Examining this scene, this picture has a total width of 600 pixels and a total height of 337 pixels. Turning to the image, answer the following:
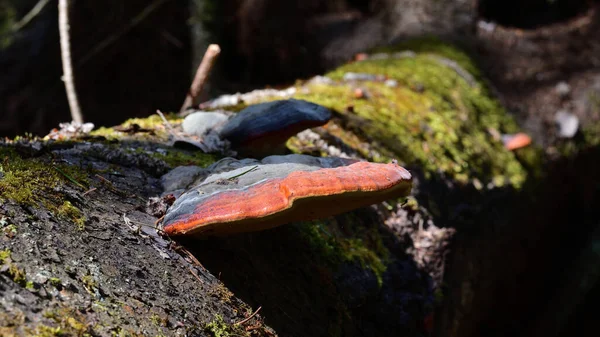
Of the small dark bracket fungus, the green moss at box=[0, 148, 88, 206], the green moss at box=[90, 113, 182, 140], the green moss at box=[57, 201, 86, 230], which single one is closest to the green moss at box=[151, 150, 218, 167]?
the small dark bracket fungus

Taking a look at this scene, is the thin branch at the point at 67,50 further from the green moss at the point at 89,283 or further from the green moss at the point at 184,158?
the green moss at the point at 89,283

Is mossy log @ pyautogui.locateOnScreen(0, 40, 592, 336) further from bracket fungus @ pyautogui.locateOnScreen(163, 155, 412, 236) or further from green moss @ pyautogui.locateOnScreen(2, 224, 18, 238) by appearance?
bracket fungus @ pyautogui.locateOnScreen(163, 155, 412, 236)

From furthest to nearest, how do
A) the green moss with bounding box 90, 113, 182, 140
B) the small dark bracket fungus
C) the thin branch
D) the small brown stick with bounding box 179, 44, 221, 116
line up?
the thin branch
the small brown stick with bounding box 179, 44, 221, 116
the green moss with bounding box 90, 113, 182, 140
the small dark bracket fungus

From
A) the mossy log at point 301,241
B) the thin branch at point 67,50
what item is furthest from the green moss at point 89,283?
the thin branch at point 67,50

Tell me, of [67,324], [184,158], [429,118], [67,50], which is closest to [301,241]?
[184,158]

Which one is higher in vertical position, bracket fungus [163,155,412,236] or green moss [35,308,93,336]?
bracket fungus [163,155,412,236]

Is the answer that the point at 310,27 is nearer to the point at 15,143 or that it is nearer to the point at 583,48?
the point at 583,48

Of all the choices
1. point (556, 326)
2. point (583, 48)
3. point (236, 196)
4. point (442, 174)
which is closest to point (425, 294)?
point (442, 174)
